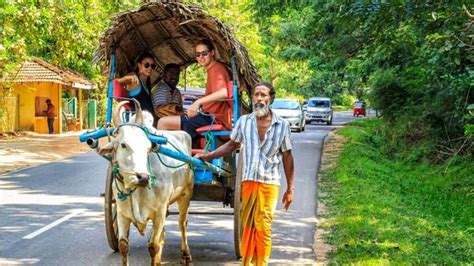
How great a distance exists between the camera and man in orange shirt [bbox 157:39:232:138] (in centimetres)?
757

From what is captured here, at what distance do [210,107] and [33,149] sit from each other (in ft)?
56.2

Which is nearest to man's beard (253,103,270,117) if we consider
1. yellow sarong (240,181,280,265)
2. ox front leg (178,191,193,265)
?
yellow sarong (240,181,280,265)

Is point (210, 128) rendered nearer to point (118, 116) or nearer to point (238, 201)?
point (238, 201)

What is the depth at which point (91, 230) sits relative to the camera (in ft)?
30.0

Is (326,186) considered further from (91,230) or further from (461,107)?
Result: (91,230)

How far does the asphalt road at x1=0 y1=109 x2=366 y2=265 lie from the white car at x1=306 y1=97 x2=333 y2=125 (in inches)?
969

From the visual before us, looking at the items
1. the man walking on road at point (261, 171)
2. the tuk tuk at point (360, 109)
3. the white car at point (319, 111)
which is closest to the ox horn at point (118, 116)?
the man walking on road at point (261, 171)

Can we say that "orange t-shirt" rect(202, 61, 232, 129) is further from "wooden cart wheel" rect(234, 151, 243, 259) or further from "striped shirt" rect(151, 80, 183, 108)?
"wooden cart wheel" rect(234, 151, 243, 259)

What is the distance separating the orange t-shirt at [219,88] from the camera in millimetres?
7613

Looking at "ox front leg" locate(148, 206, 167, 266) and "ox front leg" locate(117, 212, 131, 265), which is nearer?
"ox front leg" locate(117, 212, 131, 265)

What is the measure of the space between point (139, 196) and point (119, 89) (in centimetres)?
227

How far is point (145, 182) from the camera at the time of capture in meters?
5.38

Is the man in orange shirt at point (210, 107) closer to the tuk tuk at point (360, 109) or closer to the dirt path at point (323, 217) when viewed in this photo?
the dirt path at point (323, 217)

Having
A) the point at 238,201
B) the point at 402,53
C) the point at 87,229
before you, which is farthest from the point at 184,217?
the point at 402,53
